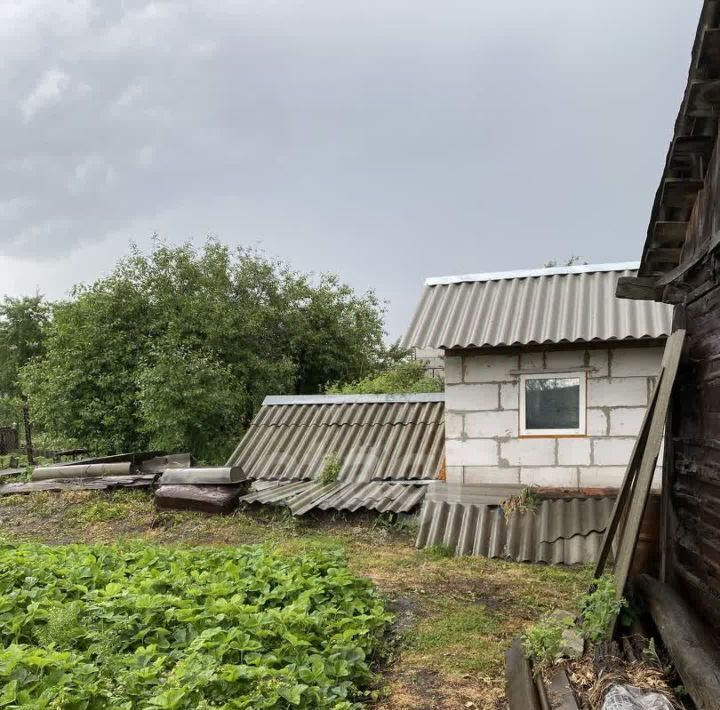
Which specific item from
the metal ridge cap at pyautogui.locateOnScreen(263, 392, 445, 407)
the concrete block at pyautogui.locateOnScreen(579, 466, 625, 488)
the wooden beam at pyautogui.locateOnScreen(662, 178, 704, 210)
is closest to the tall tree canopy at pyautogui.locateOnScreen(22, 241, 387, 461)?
the metal ridge cap at pyautogui.locateOnScreen(263, 392, 445, 407)

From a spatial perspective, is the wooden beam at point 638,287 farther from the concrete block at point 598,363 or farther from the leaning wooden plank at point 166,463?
the leaning wooden plank at point 166,463

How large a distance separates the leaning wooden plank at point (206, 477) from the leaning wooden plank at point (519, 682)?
250 inches

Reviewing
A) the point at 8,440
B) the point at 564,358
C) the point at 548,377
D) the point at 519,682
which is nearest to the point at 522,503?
the point at 548,377

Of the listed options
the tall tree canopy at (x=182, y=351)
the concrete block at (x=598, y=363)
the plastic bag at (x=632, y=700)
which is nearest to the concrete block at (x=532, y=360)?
the concrete block at (x=598, y=363)

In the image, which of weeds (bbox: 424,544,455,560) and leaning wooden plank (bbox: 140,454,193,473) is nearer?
weeds (bbox: 424,544,455,560)

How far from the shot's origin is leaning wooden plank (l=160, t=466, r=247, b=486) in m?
10.2

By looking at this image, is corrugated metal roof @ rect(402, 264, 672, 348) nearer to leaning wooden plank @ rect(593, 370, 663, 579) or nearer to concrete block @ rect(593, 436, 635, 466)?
concrete block @ rect(593, 436, 635, 466)

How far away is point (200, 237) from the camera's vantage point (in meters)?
26.6

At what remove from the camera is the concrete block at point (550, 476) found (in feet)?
27.2

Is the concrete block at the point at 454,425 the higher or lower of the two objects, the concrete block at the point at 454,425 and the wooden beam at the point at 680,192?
the lower

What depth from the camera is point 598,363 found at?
821 cm

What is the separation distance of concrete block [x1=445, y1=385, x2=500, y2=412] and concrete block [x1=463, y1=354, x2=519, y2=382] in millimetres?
123

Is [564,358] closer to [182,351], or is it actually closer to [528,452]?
[528,452]

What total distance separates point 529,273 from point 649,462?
5442 mm
